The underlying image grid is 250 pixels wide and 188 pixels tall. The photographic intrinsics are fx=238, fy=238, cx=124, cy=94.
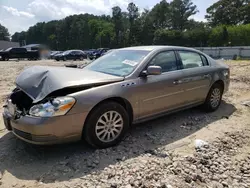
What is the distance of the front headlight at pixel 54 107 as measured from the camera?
9.48ft

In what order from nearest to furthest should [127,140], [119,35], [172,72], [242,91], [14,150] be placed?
[14,150] → [127,140] → [172,72] → [242,91] → [119,35]

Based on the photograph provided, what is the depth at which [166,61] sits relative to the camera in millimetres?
4199

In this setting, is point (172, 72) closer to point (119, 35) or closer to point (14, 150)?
point (14, 150)

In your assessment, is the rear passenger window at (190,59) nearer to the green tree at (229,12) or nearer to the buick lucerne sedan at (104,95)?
the buick lucerne sedan at (104,95)

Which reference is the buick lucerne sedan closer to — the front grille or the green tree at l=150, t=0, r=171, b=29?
the front grille

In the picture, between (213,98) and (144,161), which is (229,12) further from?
(144,161)

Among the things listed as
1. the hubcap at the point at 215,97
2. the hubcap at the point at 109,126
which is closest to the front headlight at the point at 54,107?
the hubcap at the point at 109,126

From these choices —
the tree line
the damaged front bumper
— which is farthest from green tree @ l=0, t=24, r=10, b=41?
the damaged front bumper

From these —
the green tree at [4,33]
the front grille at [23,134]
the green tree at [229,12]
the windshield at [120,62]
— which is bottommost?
the front grille at [23,134]

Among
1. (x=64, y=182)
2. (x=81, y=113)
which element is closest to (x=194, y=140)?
(x=81, y=113)

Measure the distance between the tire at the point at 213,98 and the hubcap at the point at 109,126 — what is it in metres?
2.38

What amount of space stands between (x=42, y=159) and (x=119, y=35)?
2905 inches

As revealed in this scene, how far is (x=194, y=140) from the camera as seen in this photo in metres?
3.78

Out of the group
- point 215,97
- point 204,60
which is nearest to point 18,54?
point 204,60
